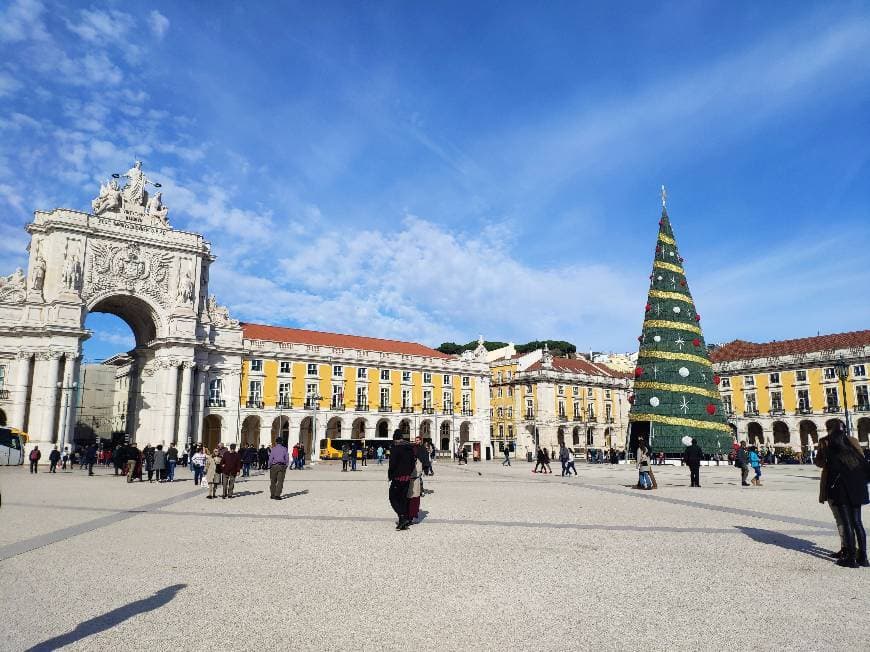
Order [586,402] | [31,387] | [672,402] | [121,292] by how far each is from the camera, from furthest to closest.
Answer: [586,402] < [121,292] < [31,387] < [672,402]

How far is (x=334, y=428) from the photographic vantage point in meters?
61.8

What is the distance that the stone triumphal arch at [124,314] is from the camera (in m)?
45.8

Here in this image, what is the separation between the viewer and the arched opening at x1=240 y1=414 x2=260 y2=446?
192 ft

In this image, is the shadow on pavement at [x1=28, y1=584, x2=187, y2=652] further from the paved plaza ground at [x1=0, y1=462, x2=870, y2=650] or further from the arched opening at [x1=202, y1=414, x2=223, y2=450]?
the arched opening at [x1=202, y1=414, x2=223, y2=450]

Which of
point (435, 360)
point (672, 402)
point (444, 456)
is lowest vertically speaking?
point (444, 456)

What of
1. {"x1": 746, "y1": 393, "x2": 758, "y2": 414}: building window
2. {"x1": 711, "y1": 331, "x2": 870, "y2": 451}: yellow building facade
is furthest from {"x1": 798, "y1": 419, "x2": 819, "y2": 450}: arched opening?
{"x1": 746, "y1": 393, "x2": 758, "y2": 414}: building window

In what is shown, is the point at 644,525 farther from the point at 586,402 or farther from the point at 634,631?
the point at 586,402

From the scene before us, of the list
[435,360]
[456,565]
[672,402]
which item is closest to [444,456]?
[435,360]

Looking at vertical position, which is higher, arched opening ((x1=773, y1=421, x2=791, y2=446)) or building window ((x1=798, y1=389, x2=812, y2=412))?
building window ((x1=798, y1=389, x2=812, y2=412))

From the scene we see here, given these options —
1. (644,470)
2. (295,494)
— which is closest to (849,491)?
(644,470)

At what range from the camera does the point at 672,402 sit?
37250 millimetres

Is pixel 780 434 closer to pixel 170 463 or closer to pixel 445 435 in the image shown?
pixel 445 435

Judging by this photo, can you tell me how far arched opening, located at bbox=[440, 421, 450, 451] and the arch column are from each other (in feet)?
128

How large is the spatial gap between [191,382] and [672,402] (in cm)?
3877
